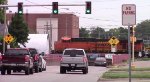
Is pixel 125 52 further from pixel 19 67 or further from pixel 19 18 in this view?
pixel 19 67

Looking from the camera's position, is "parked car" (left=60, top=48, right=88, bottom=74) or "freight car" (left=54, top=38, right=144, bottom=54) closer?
Answer: "parked car" (left=60, top=48, right=88, bottom=74)

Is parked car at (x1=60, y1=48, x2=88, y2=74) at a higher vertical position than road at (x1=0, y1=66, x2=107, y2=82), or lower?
higher

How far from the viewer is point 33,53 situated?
Answer: 4044 cm

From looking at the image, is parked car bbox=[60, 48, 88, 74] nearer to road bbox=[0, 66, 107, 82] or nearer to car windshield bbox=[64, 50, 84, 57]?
car windshield bbox=[64, 50, 84, 57]

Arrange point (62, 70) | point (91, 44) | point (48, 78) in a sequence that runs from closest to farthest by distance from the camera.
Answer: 1. point (48, 78)
2. point (62, 70)
3. point (91, 44)

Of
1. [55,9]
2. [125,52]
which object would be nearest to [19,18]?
[125,52]

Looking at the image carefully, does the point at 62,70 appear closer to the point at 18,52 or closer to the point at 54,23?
the point at 18,52

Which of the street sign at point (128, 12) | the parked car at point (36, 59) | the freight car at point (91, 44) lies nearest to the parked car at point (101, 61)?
the freight car at point (91, 44)

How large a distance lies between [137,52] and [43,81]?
6569cm

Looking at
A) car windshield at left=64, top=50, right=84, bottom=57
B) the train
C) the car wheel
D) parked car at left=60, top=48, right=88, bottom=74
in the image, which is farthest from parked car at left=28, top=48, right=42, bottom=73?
the train

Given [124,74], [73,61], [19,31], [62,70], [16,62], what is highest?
[19,31]

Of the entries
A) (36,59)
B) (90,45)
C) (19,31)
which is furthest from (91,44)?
(36,59)

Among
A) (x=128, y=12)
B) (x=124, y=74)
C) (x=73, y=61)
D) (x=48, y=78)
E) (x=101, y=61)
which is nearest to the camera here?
(x=128, y=12)

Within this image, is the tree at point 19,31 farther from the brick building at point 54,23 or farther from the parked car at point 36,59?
the brick building at point 54,23
